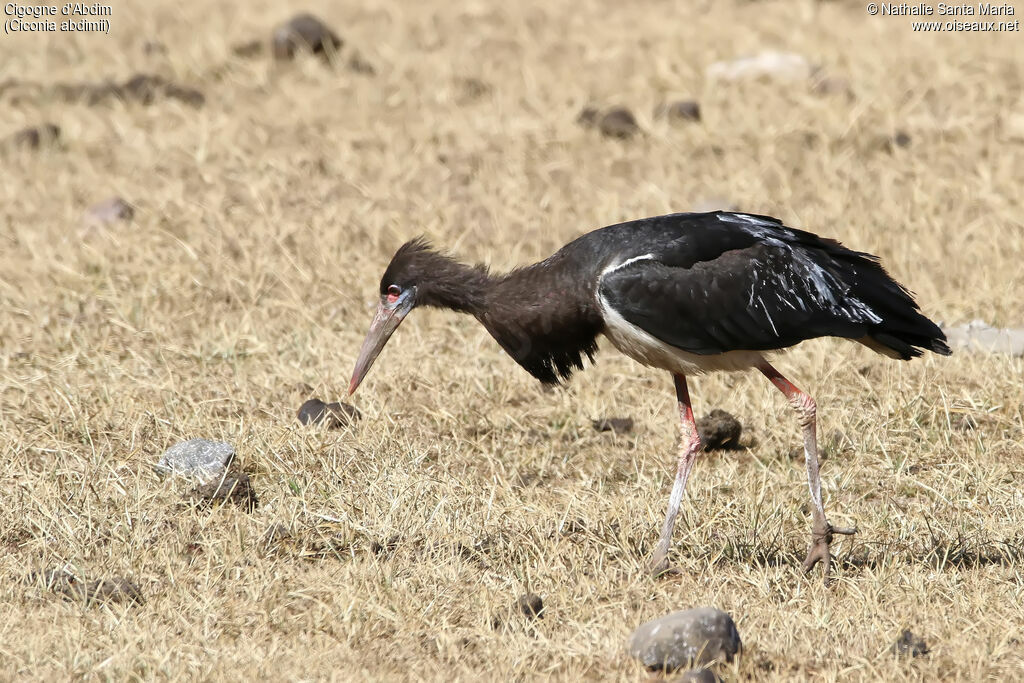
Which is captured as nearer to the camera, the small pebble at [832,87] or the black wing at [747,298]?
the black wing at [747,298]

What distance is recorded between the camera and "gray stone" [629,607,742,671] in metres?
4.17

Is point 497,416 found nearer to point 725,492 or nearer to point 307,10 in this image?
point 725,492

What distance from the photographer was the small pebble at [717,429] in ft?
20.2

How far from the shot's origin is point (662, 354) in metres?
5.37

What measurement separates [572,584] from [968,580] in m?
1.43

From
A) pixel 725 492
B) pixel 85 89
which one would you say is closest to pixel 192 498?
pixel 725 492

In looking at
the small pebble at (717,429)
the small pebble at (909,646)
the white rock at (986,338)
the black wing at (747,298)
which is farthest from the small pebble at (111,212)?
the small pebble at (909,646)

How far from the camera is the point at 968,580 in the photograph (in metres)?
4.90

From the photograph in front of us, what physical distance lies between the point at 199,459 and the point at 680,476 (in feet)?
6.43

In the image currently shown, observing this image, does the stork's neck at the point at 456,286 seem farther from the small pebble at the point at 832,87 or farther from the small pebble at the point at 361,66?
the small pebble at the point at 361,66

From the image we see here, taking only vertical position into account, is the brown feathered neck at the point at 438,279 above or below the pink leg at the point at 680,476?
above

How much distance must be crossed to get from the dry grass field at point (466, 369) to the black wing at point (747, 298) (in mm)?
729

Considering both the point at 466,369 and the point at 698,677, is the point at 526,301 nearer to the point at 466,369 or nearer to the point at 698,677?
the point at 466,369

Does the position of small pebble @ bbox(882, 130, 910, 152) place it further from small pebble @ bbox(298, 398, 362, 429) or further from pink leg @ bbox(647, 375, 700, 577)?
small pebble @ bbox(298, 398, 362, 429)
